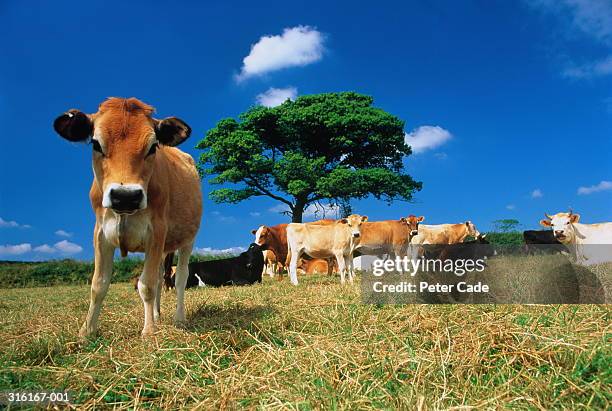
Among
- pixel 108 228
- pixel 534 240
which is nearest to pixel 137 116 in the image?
pixel 108 228

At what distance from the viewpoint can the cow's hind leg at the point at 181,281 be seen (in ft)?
17.8

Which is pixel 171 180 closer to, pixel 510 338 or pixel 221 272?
pixel 510 338

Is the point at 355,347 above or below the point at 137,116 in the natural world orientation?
below

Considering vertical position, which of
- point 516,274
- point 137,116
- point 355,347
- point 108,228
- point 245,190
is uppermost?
point 245,190

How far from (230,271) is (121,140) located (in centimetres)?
1145

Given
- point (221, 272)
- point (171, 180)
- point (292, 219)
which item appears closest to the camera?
point (171, 180)

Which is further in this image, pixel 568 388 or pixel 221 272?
pixel 221 272

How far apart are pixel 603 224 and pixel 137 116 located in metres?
13.0

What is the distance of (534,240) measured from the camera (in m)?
18.0

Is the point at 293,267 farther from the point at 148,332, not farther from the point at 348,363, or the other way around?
the point at 348,363

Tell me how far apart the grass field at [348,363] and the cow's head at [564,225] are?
354 inches

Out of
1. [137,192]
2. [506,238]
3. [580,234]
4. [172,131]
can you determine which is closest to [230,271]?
[580,234]

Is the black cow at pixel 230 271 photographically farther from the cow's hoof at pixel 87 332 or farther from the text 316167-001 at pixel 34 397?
the text 316167-001 at pixel 34 397

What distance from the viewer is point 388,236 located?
61.1 ft
